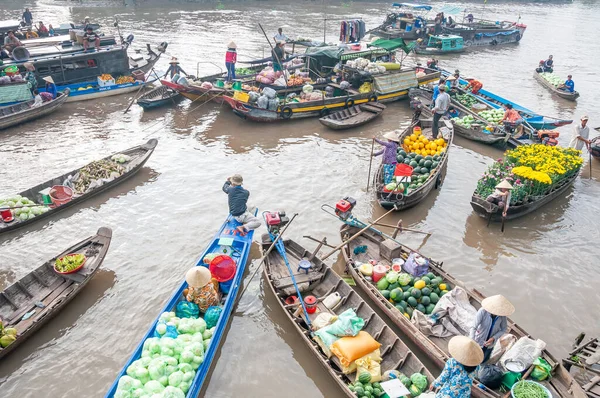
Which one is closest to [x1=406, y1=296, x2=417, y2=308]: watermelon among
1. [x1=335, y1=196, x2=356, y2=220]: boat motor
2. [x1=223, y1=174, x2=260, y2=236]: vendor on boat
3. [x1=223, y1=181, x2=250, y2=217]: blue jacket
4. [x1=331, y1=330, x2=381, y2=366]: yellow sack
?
[x1=331, y1=330, x2=381, y2=366]: yellow sack

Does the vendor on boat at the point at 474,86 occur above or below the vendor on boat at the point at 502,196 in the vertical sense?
above

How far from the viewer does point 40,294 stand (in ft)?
26.8

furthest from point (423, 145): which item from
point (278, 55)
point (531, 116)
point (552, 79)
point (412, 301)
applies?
point (552, 79)

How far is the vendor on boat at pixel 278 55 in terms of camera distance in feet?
59.6

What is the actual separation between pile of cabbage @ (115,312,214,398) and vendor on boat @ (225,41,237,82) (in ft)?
44.8

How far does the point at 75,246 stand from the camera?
29.7ft

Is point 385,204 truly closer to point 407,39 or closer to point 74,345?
point 74,345

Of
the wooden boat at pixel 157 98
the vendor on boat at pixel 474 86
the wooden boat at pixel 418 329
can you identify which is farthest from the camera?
the vendor on boat at pixel 474 86

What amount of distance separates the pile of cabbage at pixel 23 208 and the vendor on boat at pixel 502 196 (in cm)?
1151

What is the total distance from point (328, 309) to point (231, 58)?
13507 millimetres

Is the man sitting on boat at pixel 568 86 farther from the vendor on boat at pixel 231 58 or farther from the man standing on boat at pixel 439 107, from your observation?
the vendor on boat at pixel 231 58

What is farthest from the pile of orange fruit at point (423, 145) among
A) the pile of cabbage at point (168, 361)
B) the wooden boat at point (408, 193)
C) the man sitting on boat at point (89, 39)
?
the man sitting on boat at point (89, 39)

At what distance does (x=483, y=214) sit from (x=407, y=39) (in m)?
24.6

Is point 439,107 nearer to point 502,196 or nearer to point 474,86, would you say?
point 502,196
